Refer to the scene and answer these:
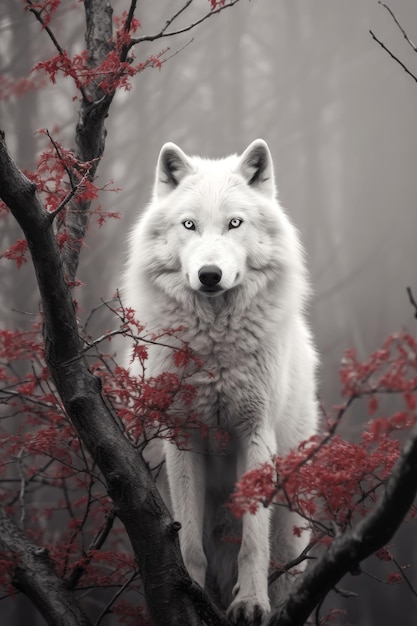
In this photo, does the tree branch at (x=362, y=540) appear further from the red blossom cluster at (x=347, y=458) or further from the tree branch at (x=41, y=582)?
the tree branch at (x=41, y=582)

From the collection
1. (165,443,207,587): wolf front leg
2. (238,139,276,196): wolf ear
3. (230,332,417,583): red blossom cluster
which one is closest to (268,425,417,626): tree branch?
(230,332,417,583): red blossom cluster

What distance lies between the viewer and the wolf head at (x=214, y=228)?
4633 mm

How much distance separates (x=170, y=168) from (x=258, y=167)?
0.62 m

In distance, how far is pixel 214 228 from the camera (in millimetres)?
4773

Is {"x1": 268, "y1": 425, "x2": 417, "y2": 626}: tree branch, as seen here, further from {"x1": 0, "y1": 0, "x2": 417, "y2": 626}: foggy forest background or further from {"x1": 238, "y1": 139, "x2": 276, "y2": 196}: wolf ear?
{"x1": 0, "y1": 0, "x2": 417, "y2": 626}: foggy forest background

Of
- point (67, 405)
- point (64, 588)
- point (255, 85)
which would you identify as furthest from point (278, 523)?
point (255, 85)

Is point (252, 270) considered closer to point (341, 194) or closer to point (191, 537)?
point (191, 537)

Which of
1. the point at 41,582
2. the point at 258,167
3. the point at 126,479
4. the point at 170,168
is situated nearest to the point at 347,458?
the point at 126,479

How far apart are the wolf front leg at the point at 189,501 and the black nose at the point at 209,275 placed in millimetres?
1134

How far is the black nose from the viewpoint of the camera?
14.6ft

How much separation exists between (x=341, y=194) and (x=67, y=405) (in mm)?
29082

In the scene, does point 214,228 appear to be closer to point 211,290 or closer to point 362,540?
point 211,290

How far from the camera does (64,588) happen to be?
4484mm

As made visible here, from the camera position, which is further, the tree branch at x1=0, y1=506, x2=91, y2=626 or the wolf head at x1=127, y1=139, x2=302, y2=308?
the wolf head at x1=127, y1=139, x2=302, y2=308
